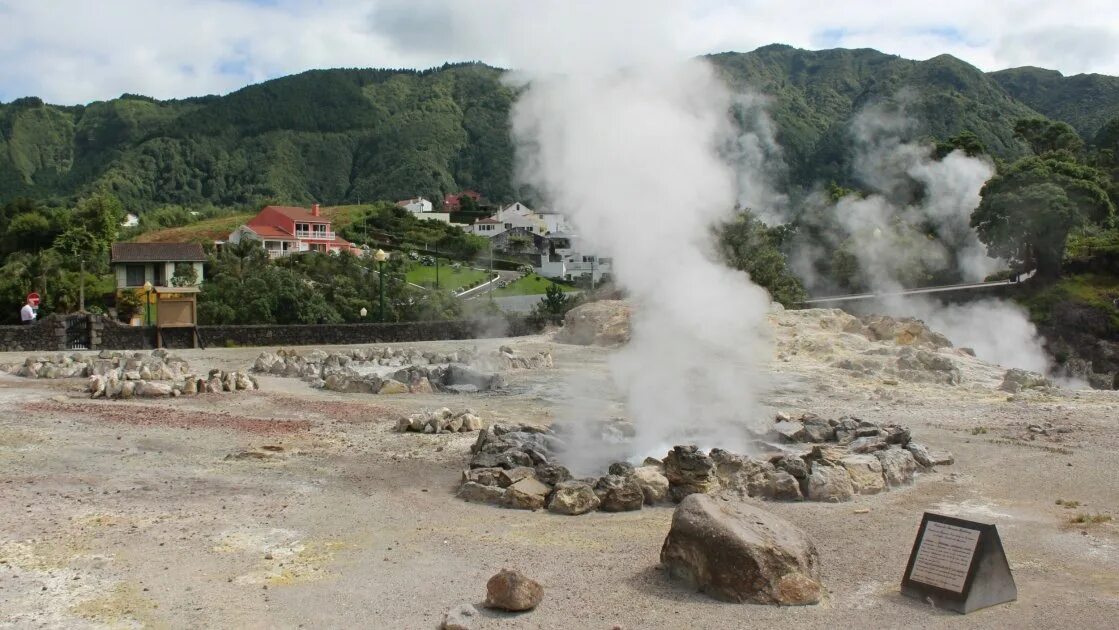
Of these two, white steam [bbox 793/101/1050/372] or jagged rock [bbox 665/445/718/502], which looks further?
white steam [bbox 793/101/1050/372]

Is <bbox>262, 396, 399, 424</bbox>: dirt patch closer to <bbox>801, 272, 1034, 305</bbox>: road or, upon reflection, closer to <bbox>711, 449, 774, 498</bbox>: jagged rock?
<bbox>711, 449, 774, 498</bbox>: jagged rock

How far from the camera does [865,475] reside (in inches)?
460

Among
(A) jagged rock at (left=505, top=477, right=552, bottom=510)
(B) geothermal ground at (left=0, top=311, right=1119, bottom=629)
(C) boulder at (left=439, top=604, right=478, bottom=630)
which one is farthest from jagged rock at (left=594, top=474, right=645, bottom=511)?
(C) boulder at (left=439, top=604, right=478, bottom=630)

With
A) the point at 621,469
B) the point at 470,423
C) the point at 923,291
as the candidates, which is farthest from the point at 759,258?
the point at 621,469

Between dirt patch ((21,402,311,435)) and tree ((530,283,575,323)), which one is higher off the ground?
tree ((530,283,575,323))

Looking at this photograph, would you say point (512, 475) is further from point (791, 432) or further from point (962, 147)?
point (962, 147)

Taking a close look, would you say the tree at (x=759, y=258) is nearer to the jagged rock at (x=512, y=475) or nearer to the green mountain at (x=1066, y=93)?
the jagged rock at (x=512, y=475)

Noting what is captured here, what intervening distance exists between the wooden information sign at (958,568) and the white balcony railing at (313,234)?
229 ft

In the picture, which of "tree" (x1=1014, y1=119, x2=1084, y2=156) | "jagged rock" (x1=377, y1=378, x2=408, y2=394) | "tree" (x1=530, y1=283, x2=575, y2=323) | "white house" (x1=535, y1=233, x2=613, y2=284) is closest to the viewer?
"jagged rock" (x1=377, y1=378, x2=408, y2=394)

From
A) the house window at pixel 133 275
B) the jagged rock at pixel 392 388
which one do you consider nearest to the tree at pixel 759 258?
the jagged rock at pixel 392 388

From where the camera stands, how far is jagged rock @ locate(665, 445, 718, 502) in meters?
10.9

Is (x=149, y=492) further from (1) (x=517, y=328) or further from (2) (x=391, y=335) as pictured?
(1) (x=517, y=328)

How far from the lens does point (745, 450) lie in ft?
44.8

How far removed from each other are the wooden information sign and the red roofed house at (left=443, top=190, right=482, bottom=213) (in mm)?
87337
